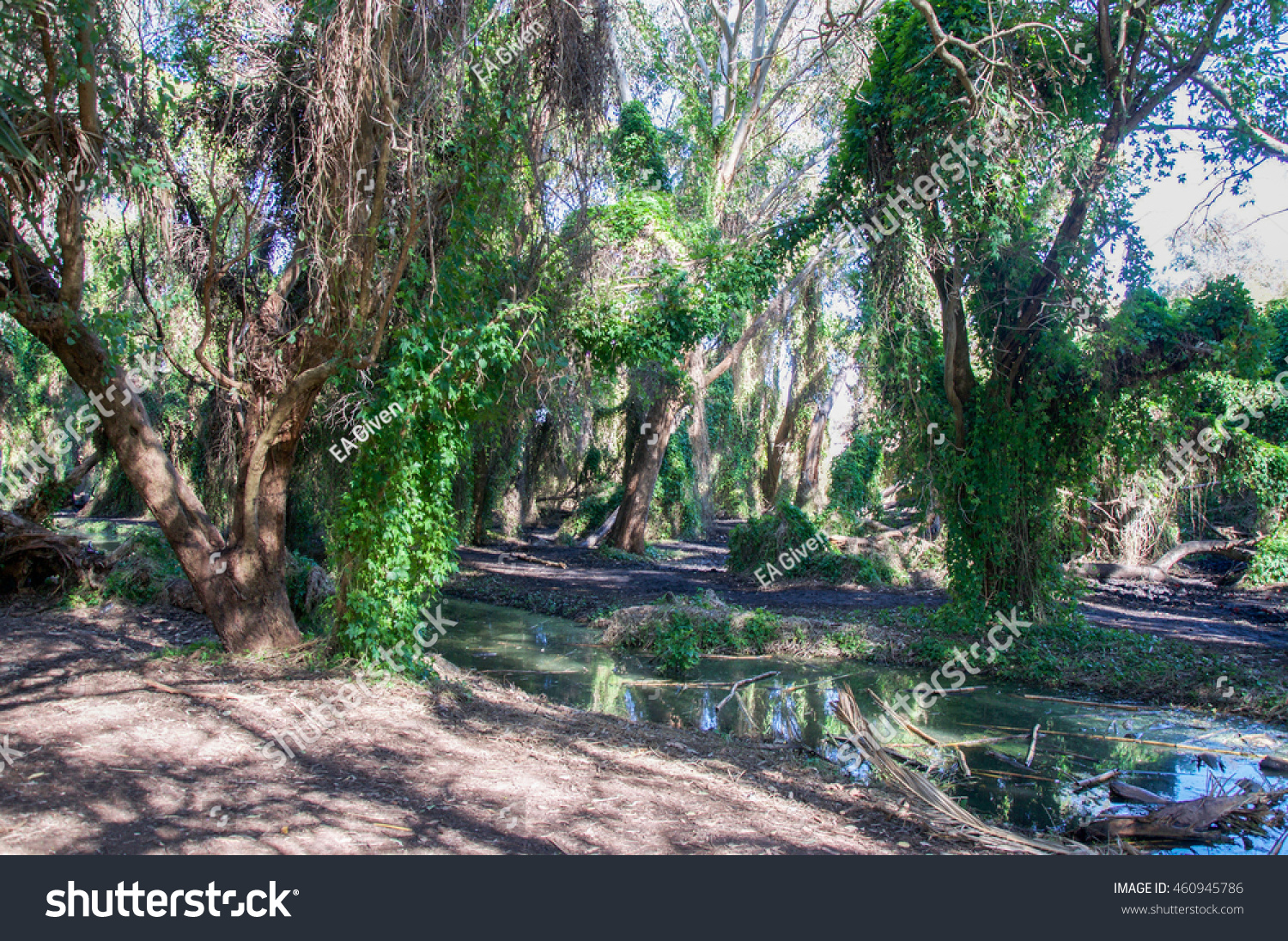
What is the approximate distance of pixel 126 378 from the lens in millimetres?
7801

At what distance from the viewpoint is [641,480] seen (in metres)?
22.0

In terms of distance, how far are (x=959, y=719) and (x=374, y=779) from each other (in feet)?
21.0

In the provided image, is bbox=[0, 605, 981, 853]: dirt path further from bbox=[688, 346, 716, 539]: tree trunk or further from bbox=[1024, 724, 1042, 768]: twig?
bbox=[688, 346, 716, 539]: tree trunk

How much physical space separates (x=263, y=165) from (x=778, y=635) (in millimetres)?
9091

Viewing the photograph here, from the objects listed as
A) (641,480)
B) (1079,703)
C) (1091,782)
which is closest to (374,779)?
(1091,782)

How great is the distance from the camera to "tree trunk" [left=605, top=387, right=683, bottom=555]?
70.5ft

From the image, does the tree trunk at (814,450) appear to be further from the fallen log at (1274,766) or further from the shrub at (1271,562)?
the fallen log at (1274,766)

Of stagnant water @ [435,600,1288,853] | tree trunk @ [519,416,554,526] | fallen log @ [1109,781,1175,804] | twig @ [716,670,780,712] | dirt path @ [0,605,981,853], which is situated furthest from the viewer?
tree trunk @ [519,416,554,526]

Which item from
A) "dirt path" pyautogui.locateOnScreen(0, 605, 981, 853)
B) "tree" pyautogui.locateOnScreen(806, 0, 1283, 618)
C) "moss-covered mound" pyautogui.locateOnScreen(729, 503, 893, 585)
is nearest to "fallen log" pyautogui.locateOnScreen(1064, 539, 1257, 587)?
"moss-covered mound" pyautogui.locateOnScreen(729, 503, 893, 585)

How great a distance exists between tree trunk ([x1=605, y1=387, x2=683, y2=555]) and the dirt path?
1376cm

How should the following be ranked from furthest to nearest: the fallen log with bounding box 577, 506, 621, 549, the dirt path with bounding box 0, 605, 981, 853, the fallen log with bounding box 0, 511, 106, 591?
1. the fallen log with bounding box 577, 506, 621, 549
2. the fallen log with bounding box 0, 511, 106, 591
3. the dirt path with bounding box 0, 605, 981, 853

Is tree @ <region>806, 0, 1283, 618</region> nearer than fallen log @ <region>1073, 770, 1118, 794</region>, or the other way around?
fallen log @ <region>1073, 770, 1118, 794</region>

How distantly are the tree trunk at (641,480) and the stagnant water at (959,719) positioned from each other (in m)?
8.84

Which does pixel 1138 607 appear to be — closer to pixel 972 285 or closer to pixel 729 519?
pixel 972 285
